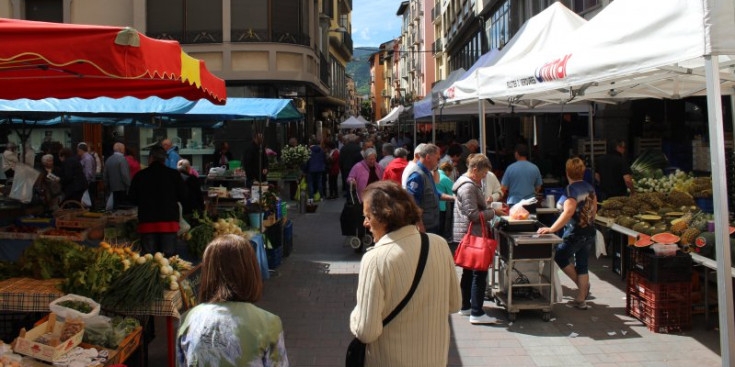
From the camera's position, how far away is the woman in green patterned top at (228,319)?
276 cm

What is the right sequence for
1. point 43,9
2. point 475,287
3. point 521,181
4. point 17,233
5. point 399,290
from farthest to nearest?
point 43,9 → point 521,181 → point 17,233 → point 475,287 → point 399,290

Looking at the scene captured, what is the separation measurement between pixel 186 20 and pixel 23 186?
13.9 m

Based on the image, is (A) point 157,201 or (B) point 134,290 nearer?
(B) point 134,290

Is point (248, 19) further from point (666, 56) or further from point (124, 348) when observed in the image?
point (666, 56)

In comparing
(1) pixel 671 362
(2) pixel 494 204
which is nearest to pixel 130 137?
(2) pixel 494 204

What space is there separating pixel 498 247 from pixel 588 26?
2.54 metres

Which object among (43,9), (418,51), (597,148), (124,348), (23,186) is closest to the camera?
(124,348)

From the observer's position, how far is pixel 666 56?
4.18 metres

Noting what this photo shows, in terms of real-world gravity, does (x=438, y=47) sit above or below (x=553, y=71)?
above

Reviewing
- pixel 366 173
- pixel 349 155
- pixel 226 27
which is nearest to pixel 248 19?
pixel 226 27

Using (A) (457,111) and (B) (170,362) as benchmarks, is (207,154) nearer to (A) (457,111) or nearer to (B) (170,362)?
(A) (457,111)

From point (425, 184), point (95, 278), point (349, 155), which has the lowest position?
point (95, 278)

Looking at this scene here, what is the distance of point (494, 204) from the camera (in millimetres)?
7004

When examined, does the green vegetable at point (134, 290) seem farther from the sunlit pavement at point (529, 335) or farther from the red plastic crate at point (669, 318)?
the red plastic crate at point (669, 318)
